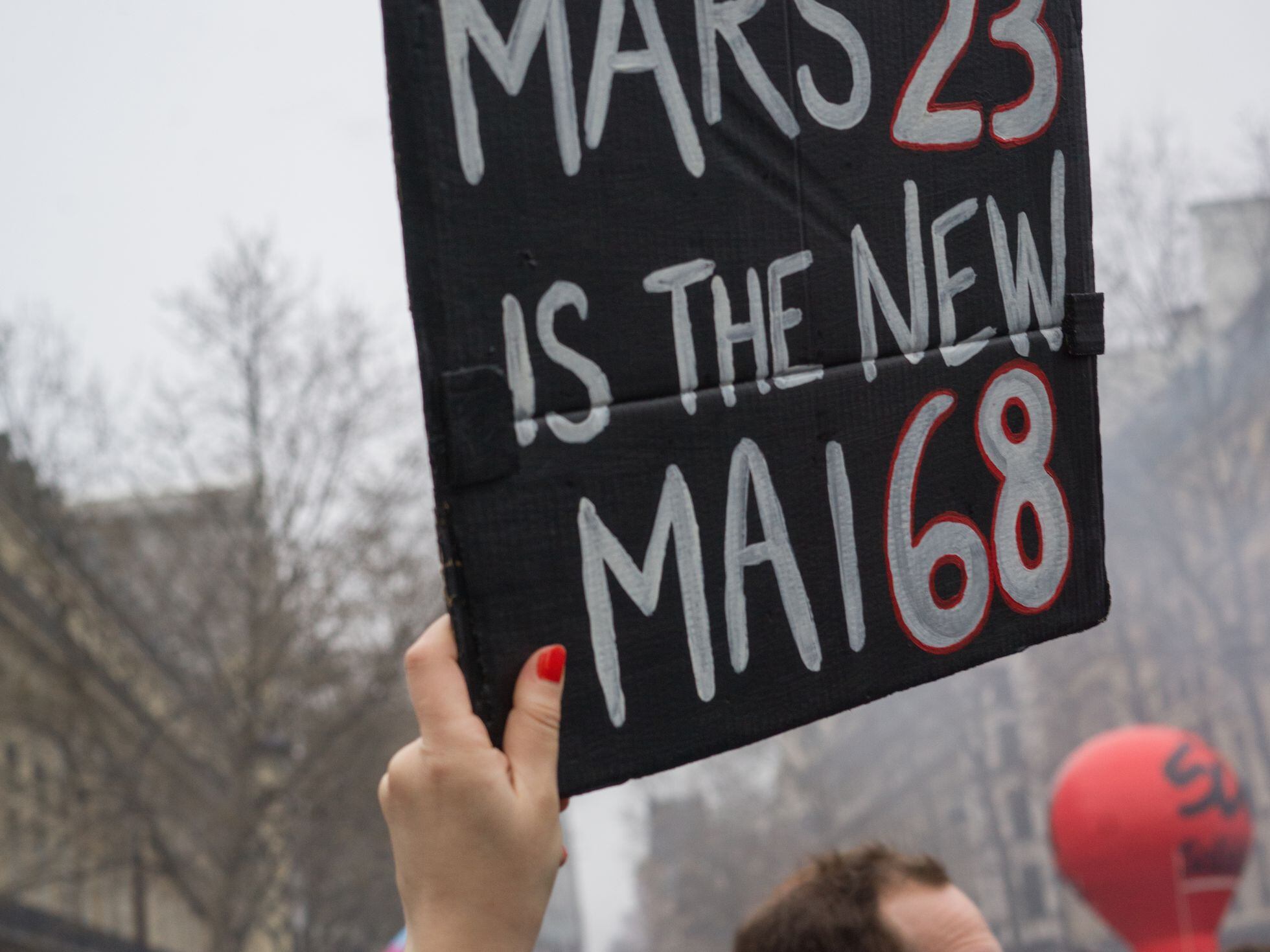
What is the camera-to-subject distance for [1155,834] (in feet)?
24.9

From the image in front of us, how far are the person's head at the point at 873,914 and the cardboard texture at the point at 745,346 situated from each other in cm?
68

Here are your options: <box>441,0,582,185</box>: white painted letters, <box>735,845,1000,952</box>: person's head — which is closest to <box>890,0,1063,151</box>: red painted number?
<box>441,0,582,185</box>: white painted letters

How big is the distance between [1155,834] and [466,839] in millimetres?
7070

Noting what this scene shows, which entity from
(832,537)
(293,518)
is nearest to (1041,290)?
(832,537)

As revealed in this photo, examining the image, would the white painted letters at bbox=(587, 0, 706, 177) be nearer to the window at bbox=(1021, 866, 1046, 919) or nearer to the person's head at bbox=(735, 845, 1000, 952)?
the person's head at bbox=(735, 845, 1000, 952)

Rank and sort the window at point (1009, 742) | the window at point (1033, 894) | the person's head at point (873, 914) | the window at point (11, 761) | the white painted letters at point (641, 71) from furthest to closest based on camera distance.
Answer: the window at point (1009, 742)
the window at point (1033, 894)
the window at point (11, 761)
the person's head at point (873, 914)
the white painted letters at point (641, 71)

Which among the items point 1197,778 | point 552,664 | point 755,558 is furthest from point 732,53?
point 1197,778

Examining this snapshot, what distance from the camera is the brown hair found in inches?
94.1

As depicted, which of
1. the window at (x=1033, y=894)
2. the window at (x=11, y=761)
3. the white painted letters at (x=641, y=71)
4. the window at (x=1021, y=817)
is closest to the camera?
the white painted letters at (x=641, y=71)

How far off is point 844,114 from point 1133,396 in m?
24.8

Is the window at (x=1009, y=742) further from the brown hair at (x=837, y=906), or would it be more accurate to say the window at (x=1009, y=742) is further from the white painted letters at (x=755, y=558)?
the white painted letters at (x=755, y=558)

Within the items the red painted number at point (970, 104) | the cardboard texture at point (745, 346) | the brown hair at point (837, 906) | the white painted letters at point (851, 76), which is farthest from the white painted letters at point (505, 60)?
the brown hair at point (837, 906)

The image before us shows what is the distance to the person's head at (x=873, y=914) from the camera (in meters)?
2.38

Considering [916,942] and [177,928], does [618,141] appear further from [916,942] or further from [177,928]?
[177,928]
